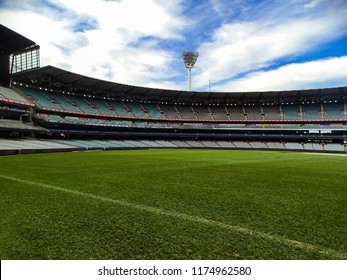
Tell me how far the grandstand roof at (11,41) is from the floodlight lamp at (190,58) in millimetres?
53246

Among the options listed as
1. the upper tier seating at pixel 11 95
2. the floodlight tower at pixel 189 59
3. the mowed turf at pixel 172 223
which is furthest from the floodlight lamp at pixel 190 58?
the mowed turf at pixel 172 223

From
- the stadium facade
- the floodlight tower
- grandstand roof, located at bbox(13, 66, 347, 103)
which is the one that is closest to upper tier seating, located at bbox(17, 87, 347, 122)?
the stadium facade

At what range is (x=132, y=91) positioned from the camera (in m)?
70.8

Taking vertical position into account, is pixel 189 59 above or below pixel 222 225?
above

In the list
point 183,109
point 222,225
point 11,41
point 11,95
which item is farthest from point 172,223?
point 183,109

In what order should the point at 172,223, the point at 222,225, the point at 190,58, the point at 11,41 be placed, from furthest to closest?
the point at 190,58 → the point at 11,41 → the point at 172,223 → the point at 222,225

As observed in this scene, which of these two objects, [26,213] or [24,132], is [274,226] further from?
[24,132]

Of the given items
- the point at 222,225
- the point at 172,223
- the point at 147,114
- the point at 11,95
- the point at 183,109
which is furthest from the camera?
the point at 183,109

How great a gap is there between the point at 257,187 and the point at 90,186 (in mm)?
7219

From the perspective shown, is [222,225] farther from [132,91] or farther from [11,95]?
[132,91]

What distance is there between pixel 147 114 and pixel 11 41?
125 feet

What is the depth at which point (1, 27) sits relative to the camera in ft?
133

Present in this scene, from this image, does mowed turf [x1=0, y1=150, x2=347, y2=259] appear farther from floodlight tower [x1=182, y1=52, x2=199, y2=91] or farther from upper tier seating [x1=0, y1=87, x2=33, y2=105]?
floodlight tower [x1=182, y1=52, x2=199, y2=91]
